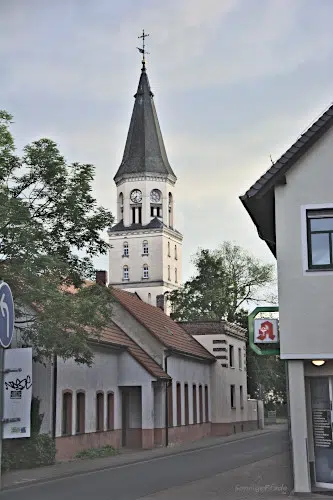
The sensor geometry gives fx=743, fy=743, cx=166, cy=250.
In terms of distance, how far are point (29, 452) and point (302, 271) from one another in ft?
39.8

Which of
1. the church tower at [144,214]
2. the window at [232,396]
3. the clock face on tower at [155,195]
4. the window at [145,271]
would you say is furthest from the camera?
the clock face on tower at [155,195]

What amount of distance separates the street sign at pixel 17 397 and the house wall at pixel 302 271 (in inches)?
431

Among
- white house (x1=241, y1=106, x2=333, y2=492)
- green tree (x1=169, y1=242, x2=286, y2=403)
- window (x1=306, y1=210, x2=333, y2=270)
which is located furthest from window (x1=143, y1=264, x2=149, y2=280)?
window (x1=306, y1=210, x2=333, y2=270)

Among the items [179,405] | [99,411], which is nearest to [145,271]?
[179,405]

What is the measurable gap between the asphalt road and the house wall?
4.95m

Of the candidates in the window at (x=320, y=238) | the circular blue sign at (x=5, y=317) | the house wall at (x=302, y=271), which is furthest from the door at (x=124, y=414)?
the circular blue sign at (x=5, y=317)

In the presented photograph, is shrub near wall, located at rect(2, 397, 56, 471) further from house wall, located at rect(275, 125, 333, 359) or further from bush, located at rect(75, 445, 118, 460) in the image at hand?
house wall, located at rect(275, 125, 333, 359)

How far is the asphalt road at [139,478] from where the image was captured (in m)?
16.9

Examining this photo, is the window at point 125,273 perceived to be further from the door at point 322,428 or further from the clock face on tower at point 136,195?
the door at point 322,428

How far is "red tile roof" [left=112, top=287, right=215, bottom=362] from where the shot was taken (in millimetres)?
38312

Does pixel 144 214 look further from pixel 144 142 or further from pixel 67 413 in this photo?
pixel 67 413

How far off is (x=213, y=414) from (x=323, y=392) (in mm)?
32579

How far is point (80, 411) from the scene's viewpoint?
29.3 m

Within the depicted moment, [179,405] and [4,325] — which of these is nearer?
[4,325]
